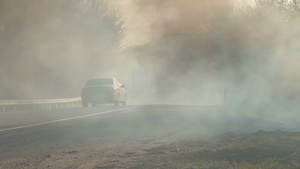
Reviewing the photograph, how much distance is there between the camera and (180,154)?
8445 mm

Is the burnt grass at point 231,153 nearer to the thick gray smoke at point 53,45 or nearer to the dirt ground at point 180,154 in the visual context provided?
the dirt ground at point 180,154

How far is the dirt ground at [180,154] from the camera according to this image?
24.1 ft

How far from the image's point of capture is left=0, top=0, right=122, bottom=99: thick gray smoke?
1465 inches

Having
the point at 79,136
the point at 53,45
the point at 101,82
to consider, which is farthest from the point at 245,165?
the point at 53,45

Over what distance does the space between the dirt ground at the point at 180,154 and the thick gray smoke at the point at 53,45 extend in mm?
27307

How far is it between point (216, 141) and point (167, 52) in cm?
17130

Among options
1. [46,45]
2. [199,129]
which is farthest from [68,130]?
[46,45]

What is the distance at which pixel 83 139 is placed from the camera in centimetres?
1130

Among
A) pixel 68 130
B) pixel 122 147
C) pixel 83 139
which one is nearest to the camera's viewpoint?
pixel 122 147

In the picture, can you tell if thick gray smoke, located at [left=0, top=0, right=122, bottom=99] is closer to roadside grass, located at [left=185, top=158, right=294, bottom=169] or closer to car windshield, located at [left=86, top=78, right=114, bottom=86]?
car windshield, located at [left=86, top=78, right=114, bottom=86]

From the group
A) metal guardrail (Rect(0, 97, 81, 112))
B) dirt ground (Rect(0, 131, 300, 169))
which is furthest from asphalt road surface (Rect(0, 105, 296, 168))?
metal guardrail (Rect(0, 97, 81, 112))

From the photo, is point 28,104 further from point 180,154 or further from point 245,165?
point 245,165

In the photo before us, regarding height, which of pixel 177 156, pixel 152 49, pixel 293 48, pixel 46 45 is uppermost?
pixel 152 49

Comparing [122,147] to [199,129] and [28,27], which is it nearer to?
[199,129]
